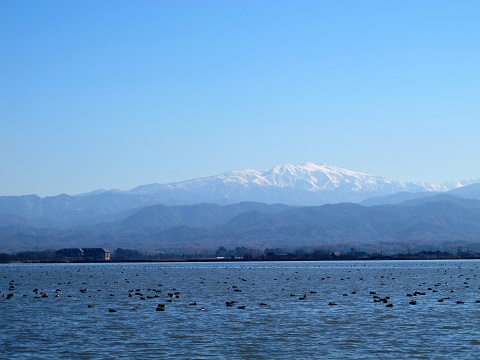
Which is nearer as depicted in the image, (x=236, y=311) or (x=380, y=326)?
(x=380, y=326)

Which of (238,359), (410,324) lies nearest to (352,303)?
(410,324)

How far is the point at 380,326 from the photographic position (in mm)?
44844

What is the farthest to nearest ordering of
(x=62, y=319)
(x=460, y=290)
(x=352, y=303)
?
(x=460, y=290) < (x=352, y=303) < (x=62, y=319)

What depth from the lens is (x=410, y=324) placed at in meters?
45.6

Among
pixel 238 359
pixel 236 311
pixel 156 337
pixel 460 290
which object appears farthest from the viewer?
pixel 460 290

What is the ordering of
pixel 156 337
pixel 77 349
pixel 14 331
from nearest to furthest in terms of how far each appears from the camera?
pixel 77 349
pixel 156 337
pixel 14 331

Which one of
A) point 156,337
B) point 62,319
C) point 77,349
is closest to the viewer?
point 77,349

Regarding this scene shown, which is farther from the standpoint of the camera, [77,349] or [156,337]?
A: [156,337]

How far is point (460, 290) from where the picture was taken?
7312cm

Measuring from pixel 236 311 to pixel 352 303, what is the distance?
987 cm

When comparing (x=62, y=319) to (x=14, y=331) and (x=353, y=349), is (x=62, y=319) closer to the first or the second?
(x=14, y=331)

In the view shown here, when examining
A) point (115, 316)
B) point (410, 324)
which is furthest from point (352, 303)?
point (115, 316)

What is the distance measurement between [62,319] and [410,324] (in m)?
20.9

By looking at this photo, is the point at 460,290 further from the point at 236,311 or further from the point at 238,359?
the point at 238,359
